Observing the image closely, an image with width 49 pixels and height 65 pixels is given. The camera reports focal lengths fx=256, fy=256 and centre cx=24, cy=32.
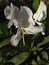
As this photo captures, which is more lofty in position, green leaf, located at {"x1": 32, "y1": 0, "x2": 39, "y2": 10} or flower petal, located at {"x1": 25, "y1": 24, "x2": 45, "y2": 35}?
green leaf, located at {"x1": 32, "y1": 0, "x2": 39, "y2": 10}

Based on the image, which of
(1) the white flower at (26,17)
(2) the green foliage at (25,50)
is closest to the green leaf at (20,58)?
(2) the green foliage at (25,50)

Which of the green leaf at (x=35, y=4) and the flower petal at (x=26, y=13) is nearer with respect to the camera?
the flower petal at (x=26, y=13)

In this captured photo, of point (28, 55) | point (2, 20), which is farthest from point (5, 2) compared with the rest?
point (28, 55)

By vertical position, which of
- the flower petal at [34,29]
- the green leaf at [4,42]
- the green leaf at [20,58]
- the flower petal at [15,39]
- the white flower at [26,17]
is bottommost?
the green leaf at [20,58]

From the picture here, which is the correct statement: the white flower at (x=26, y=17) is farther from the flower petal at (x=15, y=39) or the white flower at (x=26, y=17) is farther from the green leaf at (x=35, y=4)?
the green leaf at (x=35, y=4)

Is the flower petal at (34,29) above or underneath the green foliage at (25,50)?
above

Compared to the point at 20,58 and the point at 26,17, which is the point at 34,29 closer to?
the point at 26,17

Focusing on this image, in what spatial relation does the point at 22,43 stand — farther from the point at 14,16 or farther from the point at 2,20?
the point at 2,20

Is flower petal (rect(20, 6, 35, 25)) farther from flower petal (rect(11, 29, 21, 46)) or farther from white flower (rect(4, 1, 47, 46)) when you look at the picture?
flower petal (rect(11, 29, 21, 46))

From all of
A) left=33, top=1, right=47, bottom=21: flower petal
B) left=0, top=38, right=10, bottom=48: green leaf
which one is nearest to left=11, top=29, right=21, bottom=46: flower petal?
left=0, top=38, right=10, bottom=48: green leaf
